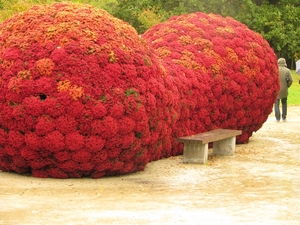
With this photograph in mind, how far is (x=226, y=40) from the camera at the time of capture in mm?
15352

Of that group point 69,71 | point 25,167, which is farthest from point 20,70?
point 25,167

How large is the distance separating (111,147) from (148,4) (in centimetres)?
2947

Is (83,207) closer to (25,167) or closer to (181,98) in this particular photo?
(25,167)

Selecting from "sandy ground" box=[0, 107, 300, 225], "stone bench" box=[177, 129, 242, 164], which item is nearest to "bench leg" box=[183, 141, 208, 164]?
"stone bench" box=[177, 129, 242, 164]

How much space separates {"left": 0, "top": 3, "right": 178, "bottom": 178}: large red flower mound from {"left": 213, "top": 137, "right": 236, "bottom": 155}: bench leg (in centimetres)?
284

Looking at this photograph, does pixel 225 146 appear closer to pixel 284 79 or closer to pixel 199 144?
pixel 199 144

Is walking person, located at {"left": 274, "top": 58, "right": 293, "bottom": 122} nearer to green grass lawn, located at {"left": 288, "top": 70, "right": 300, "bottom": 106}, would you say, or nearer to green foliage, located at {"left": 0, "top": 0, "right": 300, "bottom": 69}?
green grass lawn, located at {"left": 288, "top": 70, "right": 300, "bottom": 106}

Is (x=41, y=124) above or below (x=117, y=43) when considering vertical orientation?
below

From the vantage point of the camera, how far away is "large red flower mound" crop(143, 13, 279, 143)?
13.7 m

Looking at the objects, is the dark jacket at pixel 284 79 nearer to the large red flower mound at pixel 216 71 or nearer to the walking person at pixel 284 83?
the walking person at pixel 284 83

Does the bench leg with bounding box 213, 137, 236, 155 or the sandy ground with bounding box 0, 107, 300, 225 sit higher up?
the bench leg with bounding box 213, 137, 236, 155

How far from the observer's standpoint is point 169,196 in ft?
31.3

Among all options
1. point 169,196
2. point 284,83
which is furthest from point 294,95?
point 169,196

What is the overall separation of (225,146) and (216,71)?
4.89 ft
